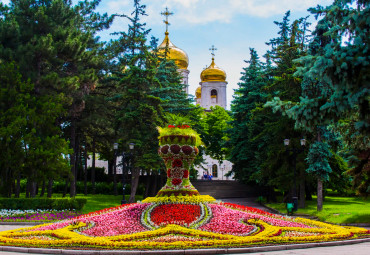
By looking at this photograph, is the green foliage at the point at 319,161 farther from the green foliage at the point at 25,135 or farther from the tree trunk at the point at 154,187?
the tree trunk at the point at 154,187

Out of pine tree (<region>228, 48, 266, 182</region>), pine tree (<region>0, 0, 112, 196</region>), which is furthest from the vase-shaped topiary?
pine tree (<region>228, 48, 266, 182</region>)

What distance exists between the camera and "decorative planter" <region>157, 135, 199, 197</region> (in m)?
14.2

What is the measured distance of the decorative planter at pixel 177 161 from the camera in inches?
557

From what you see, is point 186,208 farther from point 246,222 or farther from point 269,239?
point 269,239

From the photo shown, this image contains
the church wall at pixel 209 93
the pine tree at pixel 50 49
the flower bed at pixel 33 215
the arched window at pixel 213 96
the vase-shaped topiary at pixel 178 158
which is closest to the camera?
the vase-shaped topiary at pixel 178 158

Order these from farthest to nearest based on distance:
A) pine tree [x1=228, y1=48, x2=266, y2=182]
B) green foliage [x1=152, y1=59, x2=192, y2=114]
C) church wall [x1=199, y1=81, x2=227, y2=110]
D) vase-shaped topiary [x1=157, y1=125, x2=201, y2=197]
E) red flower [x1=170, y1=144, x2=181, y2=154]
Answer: church wall [x1=199, y1=81, x2=227, y2=110] < pine tree [x1=228, y1=48, x2=266, y2=182] < green foliage [x1=152, y1=59, x2=192, y2=114] < red flower [x1=170, y1=144, x2=181, y2=154] < vase-shaped topiary [x1=157, y1=125, x2=201, y2=197]

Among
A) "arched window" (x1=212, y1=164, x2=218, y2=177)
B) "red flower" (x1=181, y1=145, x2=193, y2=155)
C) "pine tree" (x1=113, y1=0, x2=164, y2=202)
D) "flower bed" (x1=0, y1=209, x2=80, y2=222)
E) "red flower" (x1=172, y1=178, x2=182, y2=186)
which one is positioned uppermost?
"pine tree" (x1=113, y1=0, x2=164, y2=202)

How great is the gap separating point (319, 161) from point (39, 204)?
47.0 ft

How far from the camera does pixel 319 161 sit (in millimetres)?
21594

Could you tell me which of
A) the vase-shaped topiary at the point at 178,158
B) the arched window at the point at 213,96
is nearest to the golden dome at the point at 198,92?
the arched window at the point at 213,96

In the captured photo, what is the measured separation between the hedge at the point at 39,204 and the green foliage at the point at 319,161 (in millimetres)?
12239

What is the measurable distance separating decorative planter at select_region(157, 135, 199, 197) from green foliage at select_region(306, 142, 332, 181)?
9406 mm

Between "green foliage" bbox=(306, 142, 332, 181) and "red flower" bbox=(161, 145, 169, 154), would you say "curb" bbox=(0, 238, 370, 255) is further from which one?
"green foliage" bbox=(306, 142, 332, 181)

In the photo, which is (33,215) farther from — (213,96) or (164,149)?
(213,96)
